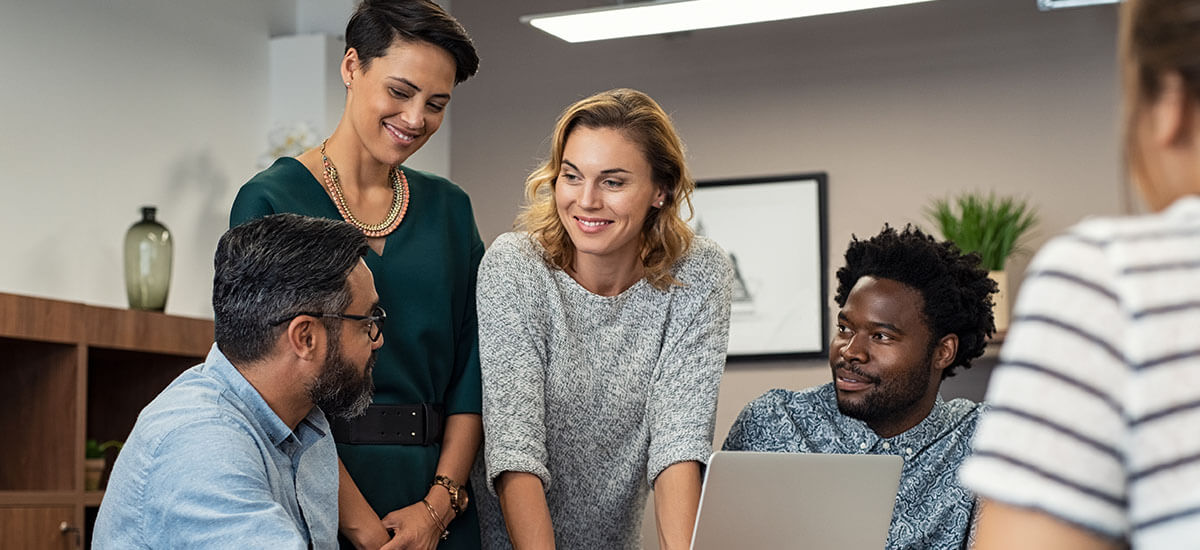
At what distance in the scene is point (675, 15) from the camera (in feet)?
12.9

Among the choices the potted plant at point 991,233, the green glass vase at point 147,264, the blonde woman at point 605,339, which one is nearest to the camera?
the blonde woman at point 605,339

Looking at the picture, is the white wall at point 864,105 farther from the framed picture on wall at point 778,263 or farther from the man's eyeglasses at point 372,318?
the man's eyeglasses at point 372,318

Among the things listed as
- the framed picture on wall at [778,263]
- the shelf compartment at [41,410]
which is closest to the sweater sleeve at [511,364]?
the shelf compartment at [41,410]

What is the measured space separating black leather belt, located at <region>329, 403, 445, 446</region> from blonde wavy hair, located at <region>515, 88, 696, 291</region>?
33cm

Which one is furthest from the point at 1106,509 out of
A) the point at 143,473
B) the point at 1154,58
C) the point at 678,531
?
the point at 678,531

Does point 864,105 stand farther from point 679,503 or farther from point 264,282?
point 264,282

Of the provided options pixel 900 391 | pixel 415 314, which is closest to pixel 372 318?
pixel 415 314

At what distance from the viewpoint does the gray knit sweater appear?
206 centimetres

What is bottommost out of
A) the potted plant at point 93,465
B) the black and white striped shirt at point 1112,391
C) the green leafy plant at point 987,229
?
the potted plant at point 93,465

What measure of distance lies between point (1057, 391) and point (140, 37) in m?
3.99

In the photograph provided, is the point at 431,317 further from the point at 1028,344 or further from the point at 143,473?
the point at 1028,344

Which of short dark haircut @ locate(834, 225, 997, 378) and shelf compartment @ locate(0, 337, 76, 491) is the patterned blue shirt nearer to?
short dark haircut @ locate(834, 225, 997, 378)

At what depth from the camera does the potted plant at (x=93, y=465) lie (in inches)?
138

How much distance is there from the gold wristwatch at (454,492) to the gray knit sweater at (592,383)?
5 centimetres
